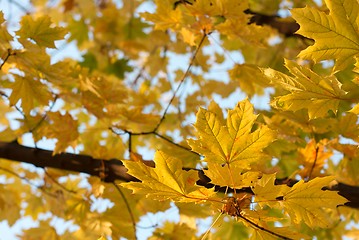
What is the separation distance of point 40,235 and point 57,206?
165mm

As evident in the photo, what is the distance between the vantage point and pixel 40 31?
1554 mm

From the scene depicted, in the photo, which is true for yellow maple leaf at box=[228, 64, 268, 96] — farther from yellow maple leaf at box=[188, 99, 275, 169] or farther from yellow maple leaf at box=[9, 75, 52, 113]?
yellow maple leaf at box=[188, 99, 275, 169]

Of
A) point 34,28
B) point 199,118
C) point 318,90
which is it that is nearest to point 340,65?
point 318,90

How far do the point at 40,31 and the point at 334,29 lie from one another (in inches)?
36.1

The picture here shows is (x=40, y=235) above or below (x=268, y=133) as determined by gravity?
above

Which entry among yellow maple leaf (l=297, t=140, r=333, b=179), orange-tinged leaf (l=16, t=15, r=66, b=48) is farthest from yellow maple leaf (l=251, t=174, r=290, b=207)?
orange-tinged leaf (l=16, t=15, r=66, b=48)

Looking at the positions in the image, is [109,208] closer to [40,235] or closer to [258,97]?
[40,235]

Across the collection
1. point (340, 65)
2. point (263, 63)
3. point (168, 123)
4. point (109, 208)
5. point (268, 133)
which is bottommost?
point (268, 133)

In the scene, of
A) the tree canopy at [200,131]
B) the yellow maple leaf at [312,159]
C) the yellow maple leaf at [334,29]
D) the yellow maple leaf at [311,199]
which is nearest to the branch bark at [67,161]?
the tree canopy at [200,131]

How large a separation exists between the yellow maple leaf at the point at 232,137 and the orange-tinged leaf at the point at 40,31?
72 centimetres

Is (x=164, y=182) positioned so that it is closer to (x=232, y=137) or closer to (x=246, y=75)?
(x=232, y=137)

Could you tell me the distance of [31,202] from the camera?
264 centimetres

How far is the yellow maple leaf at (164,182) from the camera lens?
1.09m

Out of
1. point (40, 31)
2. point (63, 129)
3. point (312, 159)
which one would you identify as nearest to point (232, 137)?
point (312, 159)
